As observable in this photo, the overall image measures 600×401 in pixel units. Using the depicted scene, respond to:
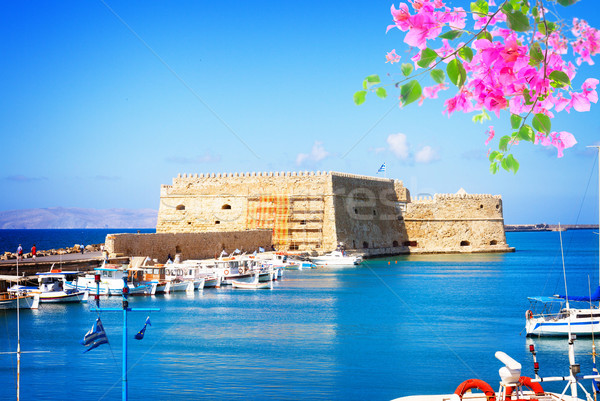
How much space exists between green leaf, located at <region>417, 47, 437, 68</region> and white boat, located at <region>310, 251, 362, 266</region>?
29.5m

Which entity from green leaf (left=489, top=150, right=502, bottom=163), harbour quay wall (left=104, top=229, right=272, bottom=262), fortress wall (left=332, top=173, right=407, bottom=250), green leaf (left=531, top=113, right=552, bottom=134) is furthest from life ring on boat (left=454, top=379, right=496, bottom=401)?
fortress wall (left=332, top=173, right=407, bottom=250)

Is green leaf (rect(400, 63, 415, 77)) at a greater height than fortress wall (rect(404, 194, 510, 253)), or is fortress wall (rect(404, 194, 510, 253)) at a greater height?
fortress wall (rect(404, 194, 510, 253))

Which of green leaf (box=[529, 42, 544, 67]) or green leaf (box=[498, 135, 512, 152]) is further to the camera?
green leaf (box=[498, 135, 512, 152])

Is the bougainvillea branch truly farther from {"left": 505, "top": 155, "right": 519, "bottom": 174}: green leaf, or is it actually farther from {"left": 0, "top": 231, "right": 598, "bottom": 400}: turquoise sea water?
{"left": 0, "top": 231, "right": 598, "bottom": 400}: turquoise sea water

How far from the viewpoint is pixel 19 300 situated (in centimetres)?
1756

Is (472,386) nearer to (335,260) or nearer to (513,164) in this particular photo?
(513,164)

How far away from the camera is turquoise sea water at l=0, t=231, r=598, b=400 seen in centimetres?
985

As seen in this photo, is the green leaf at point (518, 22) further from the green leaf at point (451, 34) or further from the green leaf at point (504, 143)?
the green leaf at point (504, 143)

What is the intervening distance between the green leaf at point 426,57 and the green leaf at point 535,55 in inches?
10.3

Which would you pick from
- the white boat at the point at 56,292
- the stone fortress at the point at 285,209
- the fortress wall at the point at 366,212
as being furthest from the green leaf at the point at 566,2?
the fortress wall at the point at 366,212

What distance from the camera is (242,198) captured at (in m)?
34.2

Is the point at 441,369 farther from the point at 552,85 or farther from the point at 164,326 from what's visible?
the point at 552,85

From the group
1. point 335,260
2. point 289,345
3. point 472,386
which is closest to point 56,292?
point 289,345

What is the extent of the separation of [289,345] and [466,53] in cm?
1144
